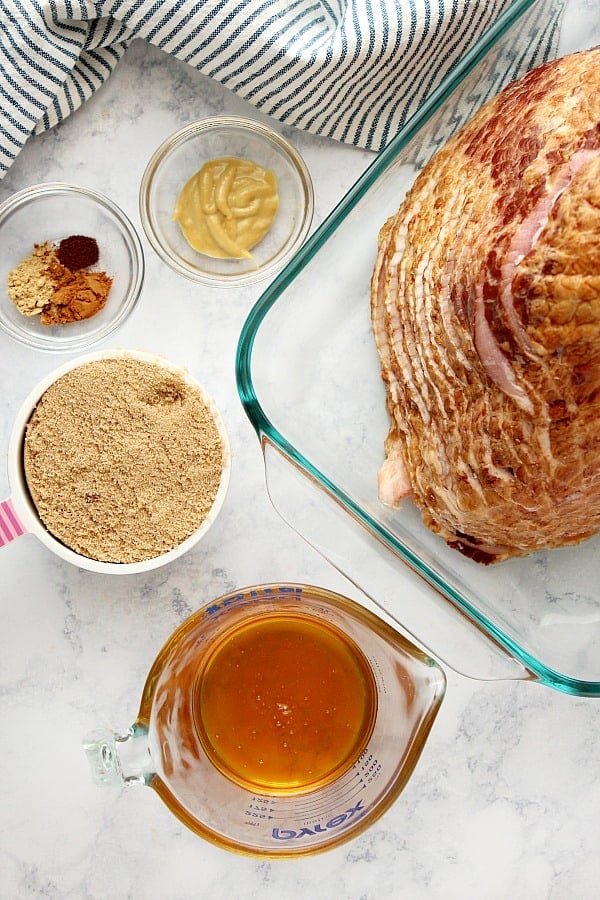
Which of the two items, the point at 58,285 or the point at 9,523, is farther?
the point at 58,285

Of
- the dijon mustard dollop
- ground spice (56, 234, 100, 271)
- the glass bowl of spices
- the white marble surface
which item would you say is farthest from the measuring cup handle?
the dijon mustard dollop

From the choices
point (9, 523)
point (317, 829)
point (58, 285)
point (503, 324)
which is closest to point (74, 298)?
point (58, 285)

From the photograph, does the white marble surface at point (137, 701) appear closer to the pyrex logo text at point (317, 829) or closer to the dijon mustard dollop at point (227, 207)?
the dijon mustard dollop at point (227, 207)

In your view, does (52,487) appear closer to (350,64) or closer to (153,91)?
(153,91)

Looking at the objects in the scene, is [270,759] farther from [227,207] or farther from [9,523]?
[227,207]

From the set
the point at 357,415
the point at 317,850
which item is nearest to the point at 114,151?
the point at 357,415

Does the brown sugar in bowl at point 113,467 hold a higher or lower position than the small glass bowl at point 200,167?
lower

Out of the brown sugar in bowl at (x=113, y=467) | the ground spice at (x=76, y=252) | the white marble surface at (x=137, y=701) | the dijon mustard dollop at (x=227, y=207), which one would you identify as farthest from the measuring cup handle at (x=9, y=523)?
the dijon mustard dollop at (x=227, y=207)

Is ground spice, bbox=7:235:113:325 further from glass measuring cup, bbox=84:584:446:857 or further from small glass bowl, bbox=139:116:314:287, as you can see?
glass measuring cup, bbox=84:584:446:857
